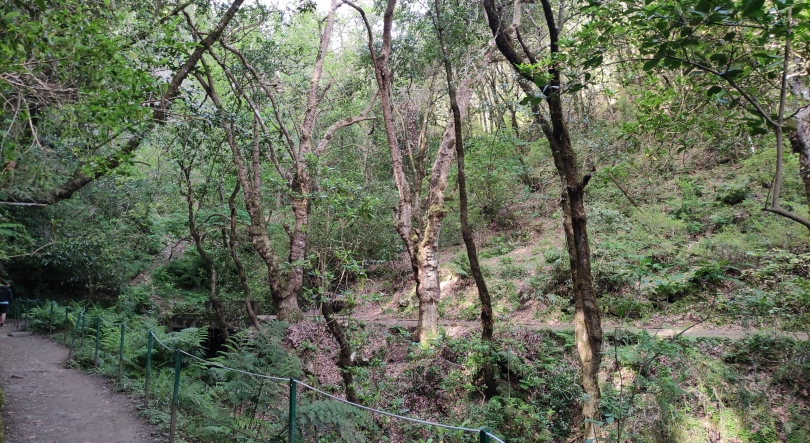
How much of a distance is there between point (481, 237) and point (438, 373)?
8.77m

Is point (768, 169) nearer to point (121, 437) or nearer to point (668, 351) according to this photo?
point (668, 351)

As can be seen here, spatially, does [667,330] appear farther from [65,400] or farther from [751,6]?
[65,400]

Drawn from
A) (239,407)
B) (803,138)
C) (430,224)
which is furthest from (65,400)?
(803,138)

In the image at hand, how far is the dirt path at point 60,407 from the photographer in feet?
21.1

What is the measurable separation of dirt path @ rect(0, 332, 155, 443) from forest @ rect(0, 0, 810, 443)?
0.54 metres

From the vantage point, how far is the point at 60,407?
753 cm

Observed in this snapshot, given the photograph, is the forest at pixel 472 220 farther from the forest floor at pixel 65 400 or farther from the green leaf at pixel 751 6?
the forest floor at pixel 65 400

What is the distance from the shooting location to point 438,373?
10.2 meters

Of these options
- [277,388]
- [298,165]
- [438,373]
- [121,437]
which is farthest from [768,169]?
[121,437]

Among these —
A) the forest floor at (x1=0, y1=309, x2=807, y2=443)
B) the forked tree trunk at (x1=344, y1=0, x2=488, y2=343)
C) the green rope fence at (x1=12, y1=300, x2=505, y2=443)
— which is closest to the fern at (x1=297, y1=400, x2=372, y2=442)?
the green rope fence at (x1=12, y1=300, x2=505, y2=443)

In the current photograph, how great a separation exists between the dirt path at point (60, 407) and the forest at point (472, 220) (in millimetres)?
544

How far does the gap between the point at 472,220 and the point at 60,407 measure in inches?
554

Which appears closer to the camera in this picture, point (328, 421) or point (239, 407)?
point (328, 421)

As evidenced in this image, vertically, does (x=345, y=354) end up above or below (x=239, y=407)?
above
